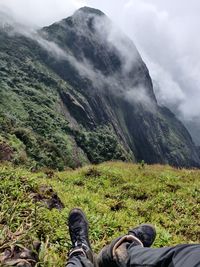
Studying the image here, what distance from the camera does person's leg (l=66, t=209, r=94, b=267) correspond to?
5.69m

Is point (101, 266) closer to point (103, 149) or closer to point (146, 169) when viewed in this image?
point (146, 169)

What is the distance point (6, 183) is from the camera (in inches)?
345

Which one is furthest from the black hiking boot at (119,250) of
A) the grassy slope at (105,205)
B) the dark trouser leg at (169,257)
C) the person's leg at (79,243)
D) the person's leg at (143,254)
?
the grassy slope at (105,205)

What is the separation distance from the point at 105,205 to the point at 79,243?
5381 mm

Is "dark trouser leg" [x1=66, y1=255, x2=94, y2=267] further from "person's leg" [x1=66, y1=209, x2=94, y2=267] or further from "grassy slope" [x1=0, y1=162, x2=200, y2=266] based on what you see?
"grassy slope" [x1=0, y1=162, x2=200, y2=266]

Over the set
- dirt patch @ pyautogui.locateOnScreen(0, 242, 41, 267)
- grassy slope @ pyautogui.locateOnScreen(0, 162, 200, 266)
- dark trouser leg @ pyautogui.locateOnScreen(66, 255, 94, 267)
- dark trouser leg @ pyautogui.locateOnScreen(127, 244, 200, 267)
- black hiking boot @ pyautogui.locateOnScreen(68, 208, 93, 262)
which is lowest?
dark trouser leg @ pyautogui.locateOnScreen(127, 244, 200, 267)

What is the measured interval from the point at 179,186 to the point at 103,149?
14069cm

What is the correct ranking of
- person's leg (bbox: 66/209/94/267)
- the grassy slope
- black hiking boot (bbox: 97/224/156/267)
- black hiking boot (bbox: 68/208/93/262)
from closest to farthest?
black hiking boot (bbox: 97/224/156/267), person's leg (bbox: 66/209/94/267), black hiking boot (bbox: 68/208/93/262), the grassy slope

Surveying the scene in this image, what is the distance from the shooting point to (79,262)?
5660 millimetres

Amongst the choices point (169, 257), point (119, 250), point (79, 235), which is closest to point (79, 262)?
point (119, 250)

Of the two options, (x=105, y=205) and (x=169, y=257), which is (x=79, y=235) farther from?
(x=105, y=205)

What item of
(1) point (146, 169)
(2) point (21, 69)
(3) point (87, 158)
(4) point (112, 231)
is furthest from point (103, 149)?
(4) point (112, 231)

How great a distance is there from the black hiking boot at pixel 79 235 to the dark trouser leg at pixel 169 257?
1.26 m

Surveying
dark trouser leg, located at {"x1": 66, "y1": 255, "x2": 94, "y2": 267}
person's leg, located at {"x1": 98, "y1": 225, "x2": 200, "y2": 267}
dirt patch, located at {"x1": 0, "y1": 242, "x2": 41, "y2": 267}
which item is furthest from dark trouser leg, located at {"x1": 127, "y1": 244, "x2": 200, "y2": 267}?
dirt patch, located at {"x1": 0, "y1": 242, "x2": 41, "y2": 267}
